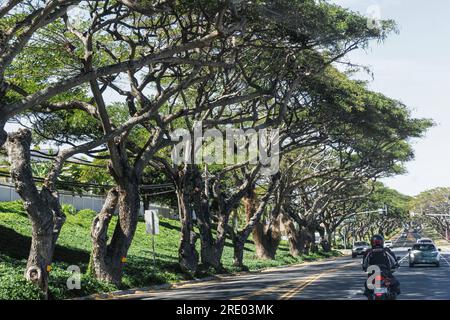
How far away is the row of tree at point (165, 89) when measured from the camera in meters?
18.7

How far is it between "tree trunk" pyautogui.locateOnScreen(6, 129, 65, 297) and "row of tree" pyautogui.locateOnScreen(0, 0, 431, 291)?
0.04m

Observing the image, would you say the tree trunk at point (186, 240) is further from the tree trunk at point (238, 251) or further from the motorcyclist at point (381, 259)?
the motorcyclist at point (381, 259)

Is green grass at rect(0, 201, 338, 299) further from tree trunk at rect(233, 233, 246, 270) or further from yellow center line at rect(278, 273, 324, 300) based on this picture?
yellow center line at rect(278, 273, 324, 300)

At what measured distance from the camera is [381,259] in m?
13.5

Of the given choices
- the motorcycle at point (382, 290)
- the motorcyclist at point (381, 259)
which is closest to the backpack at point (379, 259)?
the motorcyclist at point (381, 259)

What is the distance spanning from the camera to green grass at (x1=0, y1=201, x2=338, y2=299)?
1967cm

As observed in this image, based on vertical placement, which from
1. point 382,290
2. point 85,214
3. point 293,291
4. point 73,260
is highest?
Result: point 85,214

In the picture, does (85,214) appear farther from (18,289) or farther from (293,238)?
(18,289)

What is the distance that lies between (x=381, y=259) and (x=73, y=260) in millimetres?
20171

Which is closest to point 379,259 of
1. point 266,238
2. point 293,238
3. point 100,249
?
point 100,249

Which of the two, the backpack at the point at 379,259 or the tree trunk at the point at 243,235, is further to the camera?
the tree trunk at the point at 243,235

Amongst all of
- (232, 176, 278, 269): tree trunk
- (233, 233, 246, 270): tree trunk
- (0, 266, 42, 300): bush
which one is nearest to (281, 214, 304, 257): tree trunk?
(232, 176, 278, 269): tree trunk

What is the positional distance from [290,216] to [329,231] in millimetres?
22089

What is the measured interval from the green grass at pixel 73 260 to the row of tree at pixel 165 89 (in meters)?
1.02
